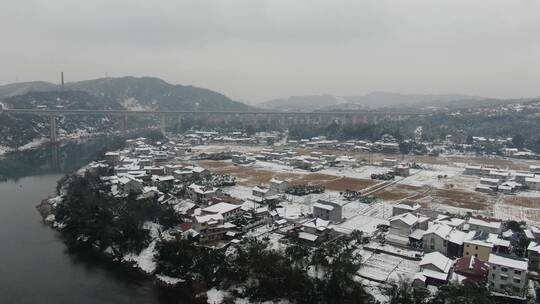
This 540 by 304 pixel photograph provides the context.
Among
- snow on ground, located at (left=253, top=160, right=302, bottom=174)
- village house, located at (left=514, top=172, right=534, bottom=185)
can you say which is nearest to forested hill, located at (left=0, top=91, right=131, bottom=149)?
snow on ground, located at (left=253, top=160, right=302, bottom=174)

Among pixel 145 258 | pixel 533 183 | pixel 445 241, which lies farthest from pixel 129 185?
pixel 533 183

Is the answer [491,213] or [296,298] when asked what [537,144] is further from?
[296,298]

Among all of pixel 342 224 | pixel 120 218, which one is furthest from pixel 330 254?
pixel 120 218

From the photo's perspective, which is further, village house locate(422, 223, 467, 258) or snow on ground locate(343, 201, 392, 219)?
snow on ground locate(343, 201, 392, 219)

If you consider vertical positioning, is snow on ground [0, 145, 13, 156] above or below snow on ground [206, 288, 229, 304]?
above

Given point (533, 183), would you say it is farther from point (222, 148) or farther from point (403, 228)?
point (222, 148)

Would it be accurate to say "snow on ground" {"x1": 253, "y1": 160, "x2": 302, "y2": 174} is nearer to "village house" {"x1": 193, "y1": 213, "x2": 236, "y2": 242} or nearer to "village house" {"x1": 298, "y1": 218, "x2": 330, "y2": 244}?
"village house" {"x1": 298, "y1": 218, "x2": 330, "y2": 244}

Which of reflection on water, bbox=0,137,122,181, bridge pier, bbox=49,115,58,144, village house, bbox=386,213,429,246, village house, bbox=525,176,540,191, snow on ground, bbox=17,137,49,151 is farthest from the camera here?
bridge pier, bbox=49,115,58,144

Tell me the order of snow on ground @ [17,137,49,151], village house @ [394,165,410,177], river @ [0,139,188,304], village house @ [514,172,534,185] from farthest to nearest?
snow on ground @ [17,137,49,151]
village house @ [394,165,410,177]
village house @ [514,172,534,185]
river @ [0,139,188,304]
